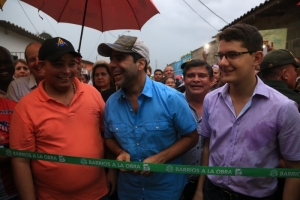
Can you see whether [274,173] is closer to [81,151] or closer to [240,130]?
[240,130]

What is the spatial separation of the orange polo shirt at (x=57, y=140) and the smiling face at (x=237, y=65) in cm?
132

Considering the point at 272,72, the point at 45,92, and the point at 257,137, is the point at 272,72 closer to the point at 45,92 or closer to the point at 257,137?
the point at 257,137

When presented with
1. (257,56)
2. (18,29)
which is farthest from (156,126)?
(18,29)

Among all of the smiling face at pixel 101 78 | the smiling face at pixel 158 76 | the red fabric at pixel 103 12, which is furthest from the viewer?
the smiling face at pixel 158 76

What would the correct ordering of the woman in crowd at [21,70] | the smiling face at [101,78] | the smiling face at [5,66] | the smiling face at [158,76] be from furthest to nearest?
the smiling face at [158,76]
the woman in crowd at [21,70]
the smiling face at [101,78]
the smiling face at [5,66]

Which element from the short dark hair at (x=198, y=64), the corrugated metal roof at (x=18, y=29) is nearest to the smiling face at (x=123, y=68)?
the short dark hair at (x=198, y=64)

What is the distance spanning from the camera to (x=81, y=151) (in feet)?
6.99

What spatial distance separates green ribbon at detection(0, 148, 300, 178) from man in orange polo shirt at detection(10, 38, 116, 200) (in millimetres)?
85

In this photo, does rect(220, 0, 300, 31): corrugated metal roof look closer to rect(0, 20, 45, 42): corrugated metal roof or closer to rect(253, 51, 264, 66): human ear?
rect(253, 51, 264, 66): human ear

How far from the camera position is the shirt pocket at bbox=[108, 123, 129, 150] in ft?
7.06

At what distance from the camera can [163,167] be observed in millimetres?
1878

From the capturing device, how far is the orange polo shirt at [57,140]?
6.64ft

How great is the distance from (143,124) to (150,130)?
0.27 feet

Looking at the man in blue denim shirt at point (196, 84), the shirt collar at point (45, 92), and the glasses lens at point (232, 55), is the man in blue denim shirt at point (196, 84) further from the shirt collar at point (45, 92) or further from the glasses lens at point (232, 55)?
the shirt collar at point (45, 92)
